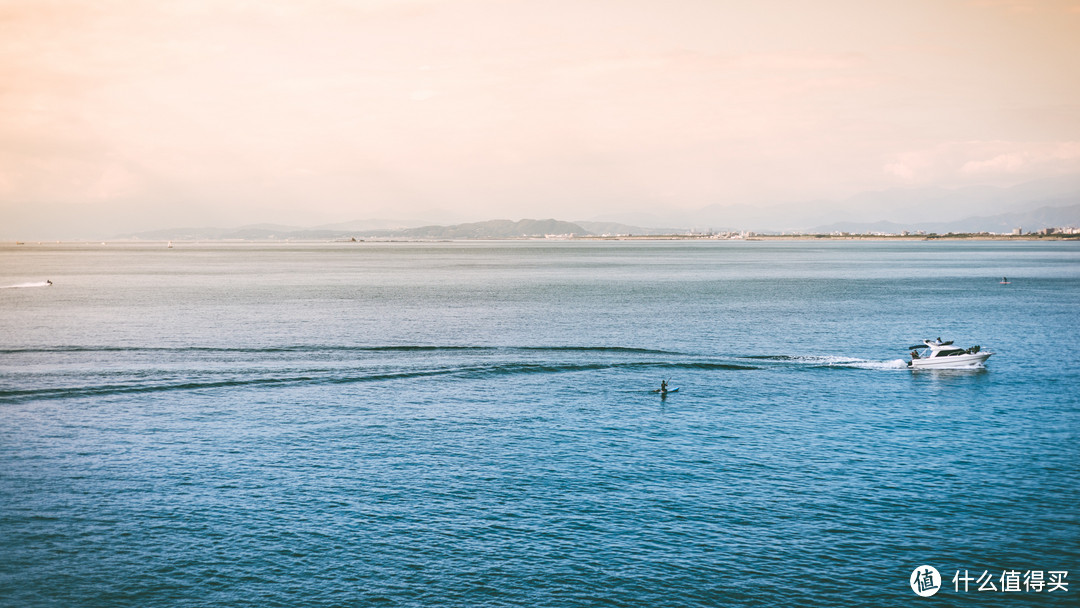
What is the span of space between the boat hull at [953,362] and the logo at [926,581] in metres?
57.3

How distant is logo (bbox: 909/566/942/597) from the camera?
123 feet

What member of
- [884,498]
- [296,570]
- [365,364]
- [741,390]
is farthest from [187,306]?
[884,498]

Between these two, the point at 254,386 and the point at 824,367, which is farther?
the point at 824,367

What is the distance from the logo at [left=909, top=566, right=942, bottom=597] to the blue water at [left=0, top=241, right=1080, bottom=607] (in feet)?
1.60

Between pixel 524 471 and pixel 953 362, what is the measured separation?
60985 mm

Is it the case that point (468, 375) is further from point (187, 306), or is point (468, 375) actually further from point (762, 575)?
point (187, 306)

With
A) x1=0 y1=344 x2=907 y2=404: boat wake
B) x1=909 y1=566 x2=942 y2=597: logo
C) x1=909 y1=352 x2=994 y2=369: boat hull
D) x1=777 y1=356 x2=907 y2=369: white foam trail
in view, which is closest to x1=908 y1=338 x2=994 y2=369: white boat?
x1=909 y1=352 x2=994 y2=369: boat hull

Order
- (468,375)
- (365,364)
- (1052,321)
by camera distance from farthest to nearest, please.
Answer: (1052,321)
(365,364)
(468,375)

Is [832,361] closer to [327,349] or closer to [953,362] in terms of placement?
[953,362]

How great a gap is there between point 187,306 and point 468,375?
93.8m

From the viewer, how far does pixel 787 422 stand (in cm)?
6681

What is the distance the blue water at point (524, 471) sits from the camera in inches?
1528

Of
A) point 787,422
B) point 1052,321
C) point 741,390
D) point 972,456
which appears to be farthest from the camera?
point 1052,321

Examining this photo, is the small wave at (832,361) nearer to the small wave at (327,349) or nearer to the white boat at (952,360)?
the white boat at (952,360)
